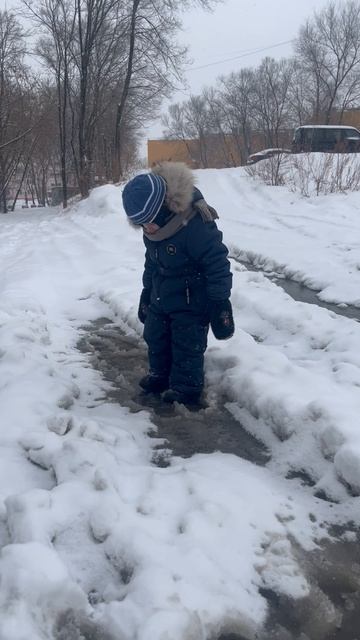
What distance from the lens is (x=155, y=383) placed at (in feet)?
12.7

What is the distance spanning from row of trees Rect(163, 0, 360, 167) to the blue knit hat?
28446 millimetres

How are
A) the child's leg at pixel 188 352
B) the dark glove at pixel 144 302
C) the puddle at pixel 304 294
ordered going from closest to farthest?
the child's leg at pixel 188 352 < the dark glove at pixel 144 302 < the puddle at pixel 304 294

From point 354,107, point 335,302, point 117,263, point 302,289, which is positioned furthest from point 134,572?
point 354,107

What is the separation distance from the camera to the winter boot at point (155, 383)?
12.7ft

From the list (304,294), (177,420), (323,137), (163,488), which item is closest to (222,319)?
(177,420)

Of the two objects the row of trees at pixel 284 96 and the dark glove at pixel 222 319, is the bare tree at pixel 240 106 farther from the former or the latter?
the dark glove at pixel 222 319

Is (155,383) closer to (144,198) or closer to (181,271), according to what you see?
(181,271)

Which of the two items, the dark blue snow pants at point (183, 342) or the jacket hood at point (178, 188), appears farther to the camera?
the dark blue snow pants at point (183, 342)

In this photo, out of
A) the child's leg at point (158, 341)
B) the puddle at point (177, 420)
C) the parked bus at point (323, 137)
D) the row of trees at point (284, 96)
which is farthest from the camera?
the row of trees at point (284, 96)

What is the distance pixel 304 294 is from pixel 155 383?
117 inches

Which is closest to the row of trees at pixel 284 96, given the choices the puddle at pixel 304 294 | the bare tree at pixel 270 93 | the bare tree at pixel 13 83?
the bare tree at pixel 270 93

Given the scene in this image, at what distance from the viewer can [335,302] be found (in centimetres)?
592

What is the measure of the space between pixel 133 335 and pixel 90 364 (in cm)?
79

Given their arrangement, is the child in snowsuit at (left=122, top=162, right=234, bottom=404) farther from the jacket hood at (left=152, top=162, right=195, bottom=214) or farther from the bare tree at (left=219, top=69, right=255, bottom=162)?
the bare tree at (left=219, top=69, right=255, bottom=162)
